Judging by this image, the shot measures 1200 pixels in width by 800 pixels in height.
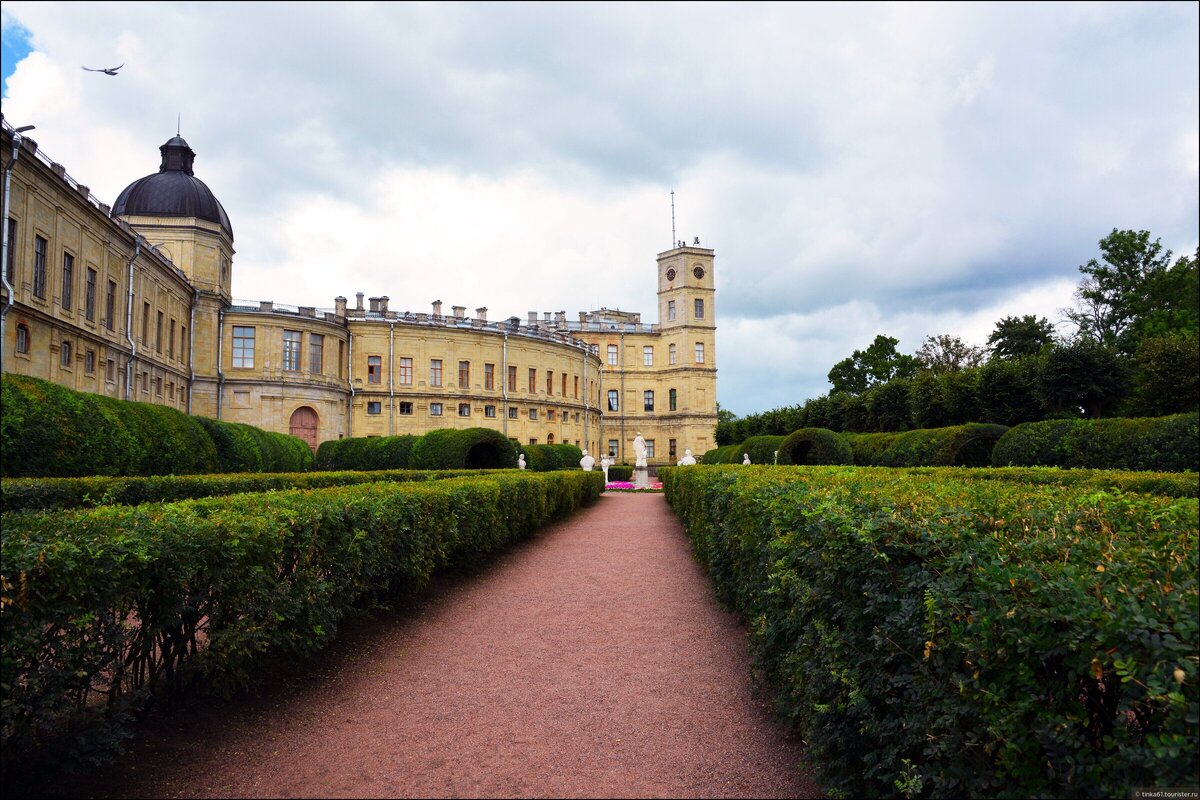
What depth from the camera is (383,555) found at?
6.42m

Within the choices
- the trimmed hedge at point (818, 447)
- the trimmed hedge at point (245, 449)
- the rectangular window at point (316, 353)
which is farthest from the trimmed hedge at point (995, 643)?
the rectangular window at point (316, 353)

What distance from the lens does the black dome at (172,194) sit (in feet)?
139

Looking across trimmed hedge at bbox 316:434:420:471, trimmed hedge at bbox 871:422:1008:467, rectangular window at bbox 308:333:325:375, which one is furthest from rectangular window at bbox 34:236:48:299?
trimmed hedge at bbox 871:422:1008:467

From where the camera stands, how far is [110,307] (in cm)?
3092

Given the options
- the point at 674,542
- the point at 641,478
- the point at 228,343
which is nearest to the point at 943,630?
the point at 674,542

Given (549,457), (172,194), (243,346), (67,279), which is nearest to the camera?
(67,279)

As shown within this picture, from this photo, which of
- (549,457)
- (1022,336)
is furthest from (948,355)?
(549,457)

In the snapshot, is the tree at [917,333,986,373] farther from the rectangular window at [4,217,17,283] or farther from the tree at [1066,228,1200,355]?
the rectangular window at [4,217,17,283]

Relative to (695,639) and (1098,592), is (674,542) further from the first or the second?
(1098,592)

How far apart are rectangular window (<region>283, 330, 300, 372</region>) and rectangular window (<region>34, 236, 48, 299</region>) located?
63.8ft

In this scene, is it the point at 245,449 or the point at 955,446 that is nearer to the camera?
the point at 955,446

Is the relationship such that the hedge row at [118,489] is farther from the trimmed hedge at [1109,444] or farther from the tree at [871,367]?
the tree at [871,367]

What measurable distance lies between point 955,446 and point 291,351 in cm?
3967

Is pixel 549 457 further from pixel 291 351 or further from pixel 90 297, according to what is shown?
pixel 90 297
